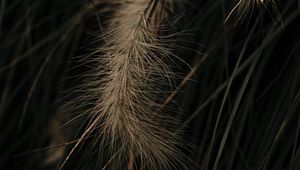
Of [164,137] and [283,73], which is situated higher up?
[283,73]

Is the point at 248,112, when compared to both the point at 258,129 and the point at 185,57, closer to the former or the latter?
the point at 258,129

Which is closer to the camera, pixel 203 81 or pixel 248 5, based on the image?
pixel 248 5

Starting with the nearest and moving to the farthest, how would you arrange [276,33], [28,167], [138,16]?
[138,16] → [276,33] → [28,167]

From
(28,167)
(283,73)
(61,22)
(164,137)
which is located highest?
(61,22)

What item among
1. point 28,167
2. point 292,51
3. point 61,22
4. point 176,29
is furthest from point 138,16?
point 28,167

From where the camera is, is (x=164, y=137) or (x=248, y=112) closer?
(x=164, y=137)

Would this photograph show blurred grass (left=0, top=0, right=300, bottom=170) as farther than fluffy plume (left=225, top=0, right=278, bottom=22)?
Yes

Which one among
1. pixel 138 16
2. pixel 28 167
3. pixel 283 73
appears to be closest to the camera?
pixel 138 16

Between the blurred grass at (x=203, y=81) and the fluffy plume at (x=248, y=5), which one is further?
the blurred grass at (x=203, y=81)
